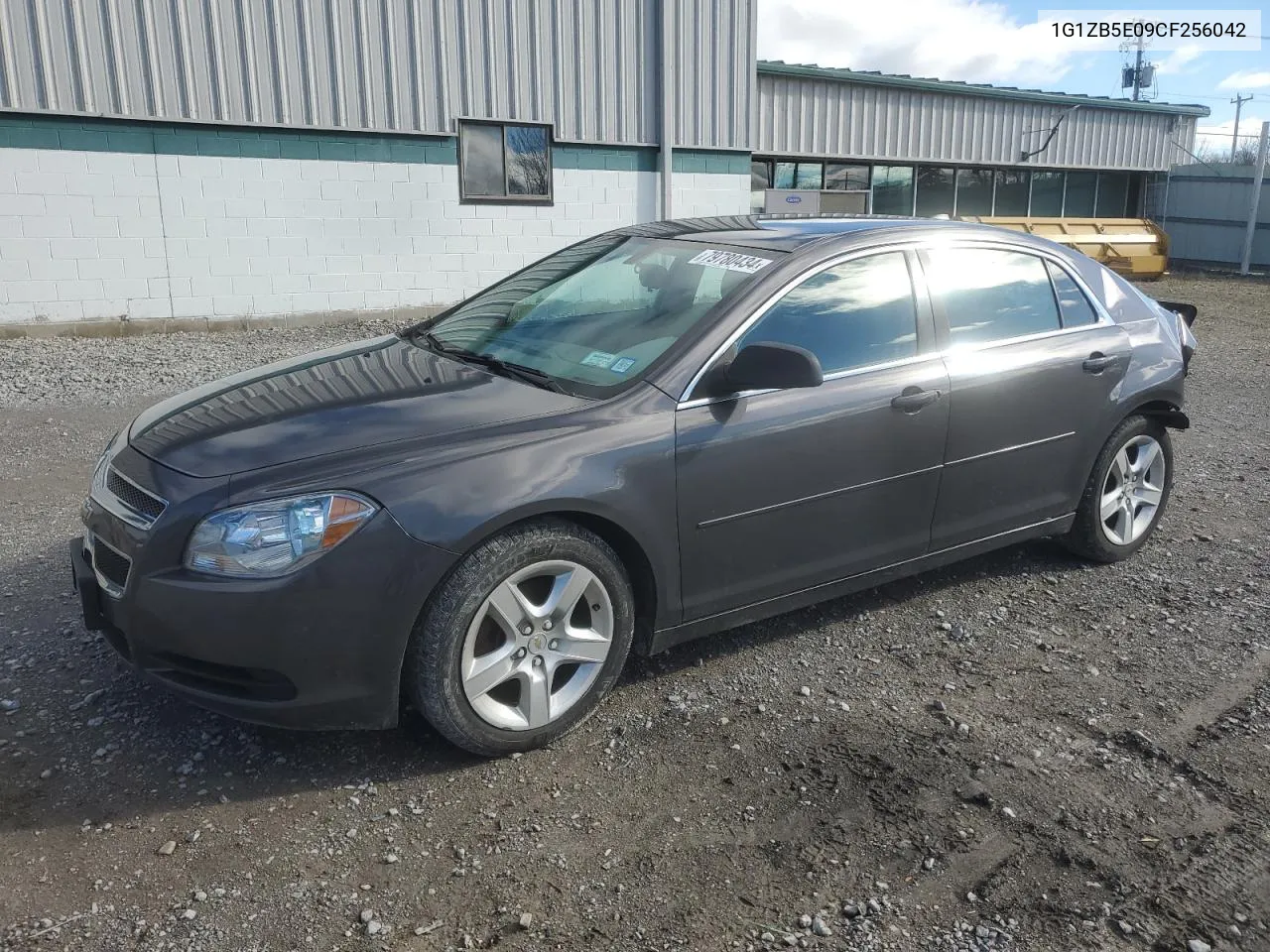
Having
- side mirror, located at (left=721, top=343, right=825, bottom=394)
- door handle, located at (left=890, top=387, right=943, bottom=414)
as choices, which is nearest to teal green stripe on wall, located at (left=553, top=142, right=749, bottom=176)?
door handle, located at (left=890, top=387, right=943, bottom=414)

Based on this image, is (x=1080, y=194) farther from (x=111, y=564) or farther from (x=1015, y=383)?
(x=111, y=564)

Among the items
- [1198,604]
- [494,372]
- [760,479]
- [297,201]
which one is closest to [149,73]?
[297,201]

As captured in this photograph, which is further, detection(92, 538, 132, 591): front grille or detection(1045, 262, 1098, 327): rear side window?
detection(1045, 262, 1098, 327): rear side window

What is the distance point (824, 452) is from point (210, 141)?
10492mm

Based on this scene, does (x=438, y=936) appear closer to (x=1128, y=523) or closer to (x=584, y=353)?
(x=584, y=353)

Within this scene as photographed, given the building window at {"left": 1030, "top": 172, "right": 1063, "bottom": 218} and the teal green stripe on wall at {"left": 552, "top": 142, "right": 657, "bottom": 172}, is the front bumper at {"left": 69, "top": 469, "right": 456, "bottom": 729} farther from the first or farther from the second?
the building window at {"left": 1030, "top": 172, "right": 1063, "bottom": 218}

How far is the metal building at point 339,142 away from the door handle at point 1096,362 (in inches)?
405

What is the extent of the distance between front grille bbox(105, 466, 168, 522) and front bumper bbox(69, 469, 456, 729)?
77 millimetres

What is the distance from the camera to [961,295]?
434cm

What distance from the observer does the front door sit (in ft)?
11.8

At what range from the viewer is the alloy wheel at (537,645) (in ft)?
10.5

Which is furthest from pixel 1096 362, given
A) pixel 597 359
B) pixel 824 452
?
pixel 597 359

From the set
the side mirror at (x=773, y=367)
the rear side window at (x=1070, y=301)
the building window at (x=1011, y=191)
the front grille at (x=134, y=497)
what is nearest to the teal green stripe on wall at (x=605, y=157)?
the building window at (x=1011, y=191)

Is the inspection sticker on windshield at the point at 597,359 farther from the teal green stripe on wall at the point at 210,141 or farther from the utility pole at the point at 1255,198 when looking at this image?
the utility pole at the point at 1255,198
